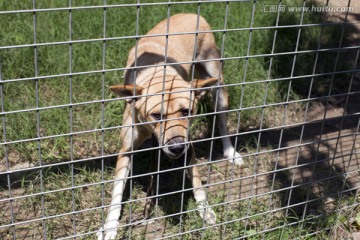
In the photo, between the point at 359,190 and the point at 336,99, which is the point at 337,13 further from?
the point at 359,190

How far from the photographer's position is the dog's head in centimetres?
293

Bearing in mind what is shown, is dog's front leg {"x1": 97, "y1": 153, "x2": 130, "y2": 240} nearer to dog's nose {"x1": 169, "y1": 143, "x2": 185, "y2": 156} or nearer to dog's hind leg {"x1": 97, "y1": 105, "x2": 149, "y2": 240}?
dog's hind leg {"x1": 97, "y1": 105, "x2": 149, "y2": 240}

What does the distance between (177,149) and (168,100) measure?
303mm

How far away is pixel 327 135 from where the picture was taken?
14.7 ft

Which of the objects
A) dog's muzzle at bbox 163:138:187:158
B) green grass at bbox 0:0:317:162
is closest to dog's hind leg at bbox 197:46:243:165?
green grass at bbox 0:0:317:162

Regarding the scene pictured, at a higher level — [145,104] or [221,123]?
[145,104]

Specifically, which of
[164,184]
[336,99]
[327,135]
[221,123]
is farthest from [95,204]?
[336,99]

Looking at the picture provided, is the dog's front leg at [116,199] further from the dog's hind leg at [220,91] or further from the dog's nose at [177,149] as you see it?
the dog's hind leg at [220,91]

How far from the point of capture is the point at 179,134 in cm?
299

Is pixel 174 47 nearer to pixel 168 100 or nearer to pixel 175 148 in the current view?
pixel 168 100

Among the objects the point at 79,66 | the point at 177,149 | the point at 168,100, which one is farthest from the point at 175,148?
the point at 79,66

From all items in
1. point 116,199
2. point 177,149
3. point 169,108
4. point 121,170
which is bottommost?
point 116,199

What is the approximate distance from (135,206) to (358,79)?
129 inches

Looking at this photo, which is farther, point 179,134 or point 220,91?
point 220,91
